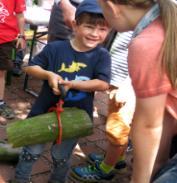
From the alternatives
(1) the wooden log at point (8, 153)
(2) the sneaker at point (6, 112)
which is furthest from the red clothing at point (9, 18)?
(1) the wooden log at point (8, 153)

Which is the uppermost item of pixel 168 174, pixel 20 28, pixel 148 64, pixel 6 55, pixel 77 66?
pixel 148 64

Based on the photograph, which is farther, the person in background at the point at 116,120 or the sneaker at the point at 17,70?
the sneaker at the point at 17,70

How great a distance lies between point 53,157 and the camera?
3.01m

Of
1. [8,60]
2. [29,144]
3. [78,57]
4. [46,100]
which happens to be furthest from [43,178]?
[8,60]

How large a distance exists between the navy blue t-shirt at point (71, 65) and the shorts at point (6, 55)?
6.06ft

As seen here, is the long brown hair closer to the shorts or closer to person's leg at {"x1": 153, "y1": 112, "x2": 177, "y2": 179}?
person's leg at {"x1": 153, "y1": 112, "x2": 177, "y2": 179}

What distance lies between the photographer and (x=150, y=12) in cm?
170

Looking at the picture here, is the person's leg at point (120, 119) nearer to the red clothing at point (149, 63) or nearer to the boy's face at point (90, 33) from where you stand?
the boy's face at point (90, 33)

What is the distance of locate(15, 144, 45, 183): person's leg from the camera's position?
2.88m

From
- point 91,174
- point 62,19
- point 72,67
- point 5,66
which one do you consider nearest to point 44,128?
point 72,67

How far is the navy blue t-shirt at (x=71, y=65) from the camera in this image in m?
2.72

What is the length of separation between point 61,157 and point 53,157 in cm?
6

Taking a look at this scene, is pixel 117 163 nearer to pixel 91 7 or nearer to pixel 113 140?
pixel 113 140

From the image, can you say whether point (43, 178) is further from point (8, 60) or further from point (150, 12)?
point (150, 12)
